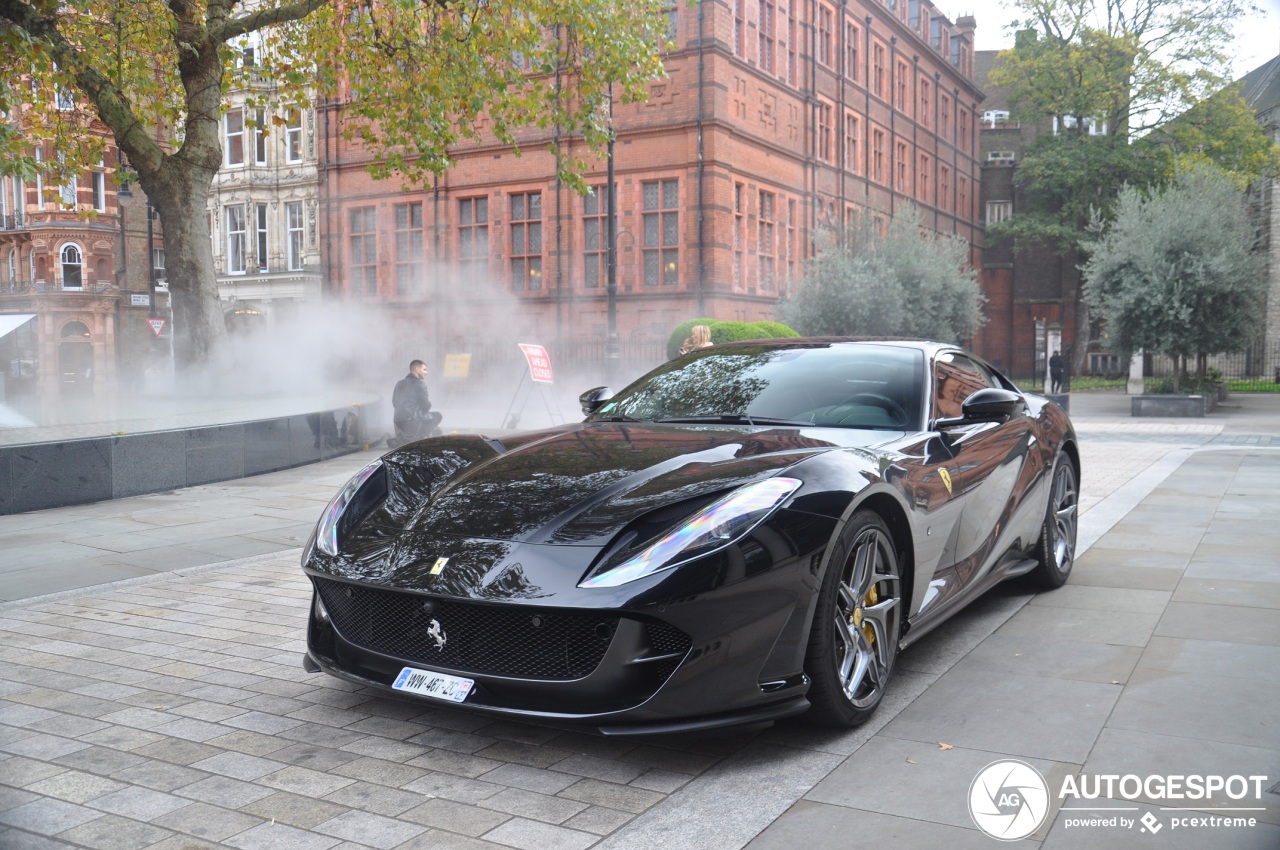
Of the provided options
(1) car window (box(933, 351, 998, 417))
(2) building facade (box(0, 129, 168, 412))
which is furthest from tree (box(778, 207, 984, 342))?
(2) building facade (box(0, 129, 168, 412))

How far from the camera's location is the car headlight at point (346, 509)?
13.1ft

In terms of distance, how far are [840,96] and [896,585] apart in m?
32.5

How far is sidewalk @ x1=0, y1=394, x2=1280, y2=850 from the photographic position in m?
3.00

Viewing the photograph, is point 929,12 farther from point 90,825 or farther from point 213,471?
point 90,825

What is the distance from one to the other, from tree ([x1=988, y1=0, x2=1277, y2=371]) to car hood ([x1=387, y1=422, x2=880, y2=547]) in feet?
133

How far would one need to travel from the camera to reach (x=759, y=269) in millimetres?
29656

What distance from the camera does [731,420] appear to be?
461 cm

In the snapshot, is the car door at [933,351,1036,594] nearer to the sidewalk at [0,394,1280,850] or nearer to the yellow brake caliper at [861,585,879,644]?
the sidewalk at [0,394,1280,850]

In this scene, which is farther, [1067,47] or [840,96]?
[1067,47]

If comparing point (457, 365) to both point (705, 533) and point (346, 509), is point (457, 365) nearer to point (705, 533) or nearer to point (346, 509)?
point (346, 509)

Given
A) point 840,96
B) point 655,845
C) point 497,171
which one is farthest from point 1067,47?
point 655,845

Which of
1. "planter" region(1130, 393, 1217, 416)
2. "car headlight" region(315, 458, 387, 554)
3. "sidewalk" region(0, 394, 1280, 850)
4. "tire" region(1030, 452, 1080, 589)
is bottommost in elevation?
"planter" region(1130, 393, 1217, 416)

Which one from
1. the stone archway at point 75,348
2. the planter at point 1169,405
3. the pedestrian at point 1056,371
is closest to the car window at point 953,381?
the planter at point 1169,405
